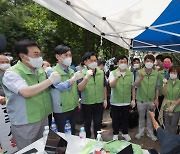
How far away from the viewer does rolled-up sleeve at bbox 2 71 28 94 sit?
212 centimetres

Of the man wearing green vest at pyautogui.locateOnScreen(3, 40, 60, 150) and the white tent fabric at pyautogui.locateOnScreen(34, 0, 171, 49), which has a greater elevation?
the white tent fabric at pyautogui.locateOnScreen(34, 0, 171, 49)

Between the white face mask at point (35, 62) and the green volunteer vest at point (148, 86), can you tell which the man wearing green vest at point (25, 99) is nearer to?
the white face mask at point (35, 62)

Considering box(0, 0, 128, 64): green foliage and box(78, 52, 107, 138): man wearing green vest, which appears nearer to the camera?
box(78, 52, 107, 138): man wearing green vest

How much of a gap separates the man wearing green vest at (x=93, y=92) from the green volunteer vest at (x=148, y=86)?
0.81m

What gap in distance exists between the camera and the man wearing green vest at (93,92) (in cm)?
347

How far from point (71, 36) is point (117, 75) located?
7413 millimetres

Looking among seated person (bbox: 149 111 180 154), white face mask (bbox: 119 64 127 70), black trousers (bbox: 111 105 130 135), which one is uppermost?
white face mask (bbox: 119 64 127 70)

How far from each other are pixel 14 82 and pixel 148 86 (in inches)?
106

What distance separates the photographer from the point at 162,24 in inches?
119

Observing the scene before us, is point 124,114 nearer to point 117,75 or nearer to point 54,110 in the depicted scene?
point 117,75

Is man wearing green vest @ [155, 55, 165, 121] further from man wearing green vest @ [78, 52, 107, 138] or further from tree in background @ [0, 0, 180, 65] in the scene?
tree in background @ [0, 0, 180, 65]

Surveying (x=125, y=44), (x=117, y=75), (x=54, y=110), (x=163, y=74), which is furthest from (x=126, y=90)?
(x=125, y=44)

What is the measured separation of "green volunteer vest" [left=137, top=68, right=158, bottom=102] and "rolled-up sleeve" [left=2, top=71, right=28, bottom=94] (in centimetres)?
253

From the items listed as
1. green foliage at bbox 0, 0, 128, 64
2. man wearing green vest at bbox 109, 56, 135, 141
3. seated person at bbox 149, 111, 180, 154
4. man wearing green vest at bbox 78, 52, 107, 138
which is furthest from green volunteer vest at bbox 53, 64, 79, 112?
green foliage at bbox 0, 0, 128, 64
